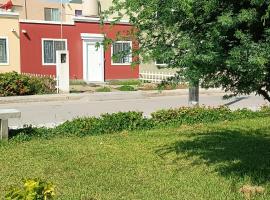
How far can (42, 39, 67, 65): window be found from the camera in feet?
95.3

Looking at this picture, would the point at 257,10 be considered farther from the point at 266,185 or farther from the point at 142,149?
the point at 142,149

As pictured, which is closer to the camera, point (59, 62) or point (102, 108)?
point (102, 108)

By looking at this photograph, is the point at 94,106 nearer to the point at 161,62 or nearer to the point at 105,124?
the point at 105,124

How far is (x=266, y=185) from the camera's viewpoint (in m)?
6.59

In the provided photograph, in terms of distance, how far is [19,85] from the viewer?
2112 centimetres

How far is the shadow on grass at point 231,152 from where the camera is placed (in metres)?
7.38

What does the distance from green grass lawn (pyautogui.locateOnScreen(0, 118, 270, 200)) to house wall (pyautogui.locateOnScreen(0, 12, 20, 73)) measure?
1836cm

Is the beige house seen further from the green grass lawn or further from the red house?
the green grass lawn

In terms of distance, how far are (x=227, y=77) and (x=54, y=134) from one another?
6.03m

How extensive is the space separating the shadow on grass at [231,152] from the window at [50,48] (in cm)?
1956

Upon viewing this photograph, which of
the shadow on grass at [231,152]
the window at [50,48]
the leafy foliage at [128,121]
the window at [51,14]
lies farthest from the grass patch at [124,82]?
the window at [51,14]

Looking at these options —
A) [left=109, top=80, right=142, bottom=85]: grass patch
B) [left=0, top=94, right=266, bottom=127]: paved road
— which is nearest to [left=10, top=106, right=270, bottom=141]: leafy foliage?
[left=0, top=94, right=266, bottom=127]: paved road

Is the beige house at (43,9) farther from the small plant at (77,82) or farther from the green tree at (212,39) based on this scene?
the green tree at (212,39)

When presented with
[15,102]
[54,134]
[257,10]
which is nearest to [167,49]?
[257,10]
